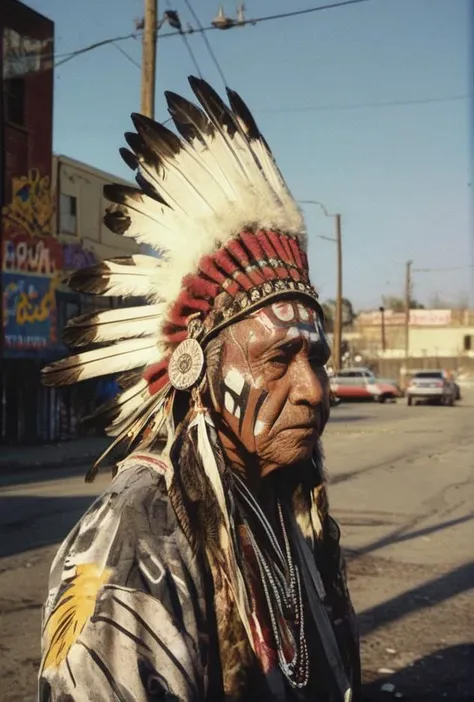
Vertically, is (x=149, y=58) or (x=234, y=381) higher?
(x=149, y=58)

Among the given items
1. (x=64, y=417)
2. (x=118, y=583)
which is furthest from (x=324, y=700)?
(x=64, y=417)

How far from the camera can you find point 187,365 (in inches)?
73.6

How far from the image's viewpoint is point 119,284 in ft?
6.90

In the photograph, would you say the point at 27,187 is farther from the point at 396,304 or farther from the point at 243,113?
the point at 396,304

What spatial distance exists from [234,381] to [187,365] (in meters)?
0.11

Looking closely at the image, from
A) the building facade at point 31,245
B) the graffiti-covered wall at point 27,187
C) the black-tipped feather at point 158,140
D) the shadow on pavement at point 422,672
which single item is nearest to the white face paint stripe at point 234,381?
the black-tipped feather at point 158,140

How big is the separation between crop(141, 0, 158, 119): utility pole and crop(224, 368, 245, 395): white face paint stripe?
11.3 meters

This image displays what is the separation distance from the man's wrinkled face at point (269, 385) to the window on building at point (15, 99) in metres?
17.9

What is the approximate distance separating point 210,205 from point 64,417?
18.0m

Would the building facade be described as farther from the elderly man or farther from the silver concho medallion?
the silver concho medallion

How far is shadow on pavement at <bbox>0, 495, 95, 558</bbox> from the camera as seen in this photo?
7.70 meters

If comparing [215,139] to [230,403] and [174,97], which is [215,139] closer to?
[174,97]

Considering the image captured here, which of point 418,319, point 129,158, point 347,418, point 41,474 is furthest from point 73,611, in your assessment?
point 418,319

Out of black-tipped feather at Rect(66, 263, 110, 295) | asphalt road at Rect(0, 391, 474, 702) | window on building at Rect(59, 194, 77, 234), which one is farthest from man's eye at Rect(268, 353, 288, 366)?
window on building at Rect(59, 194, 77, 234)
